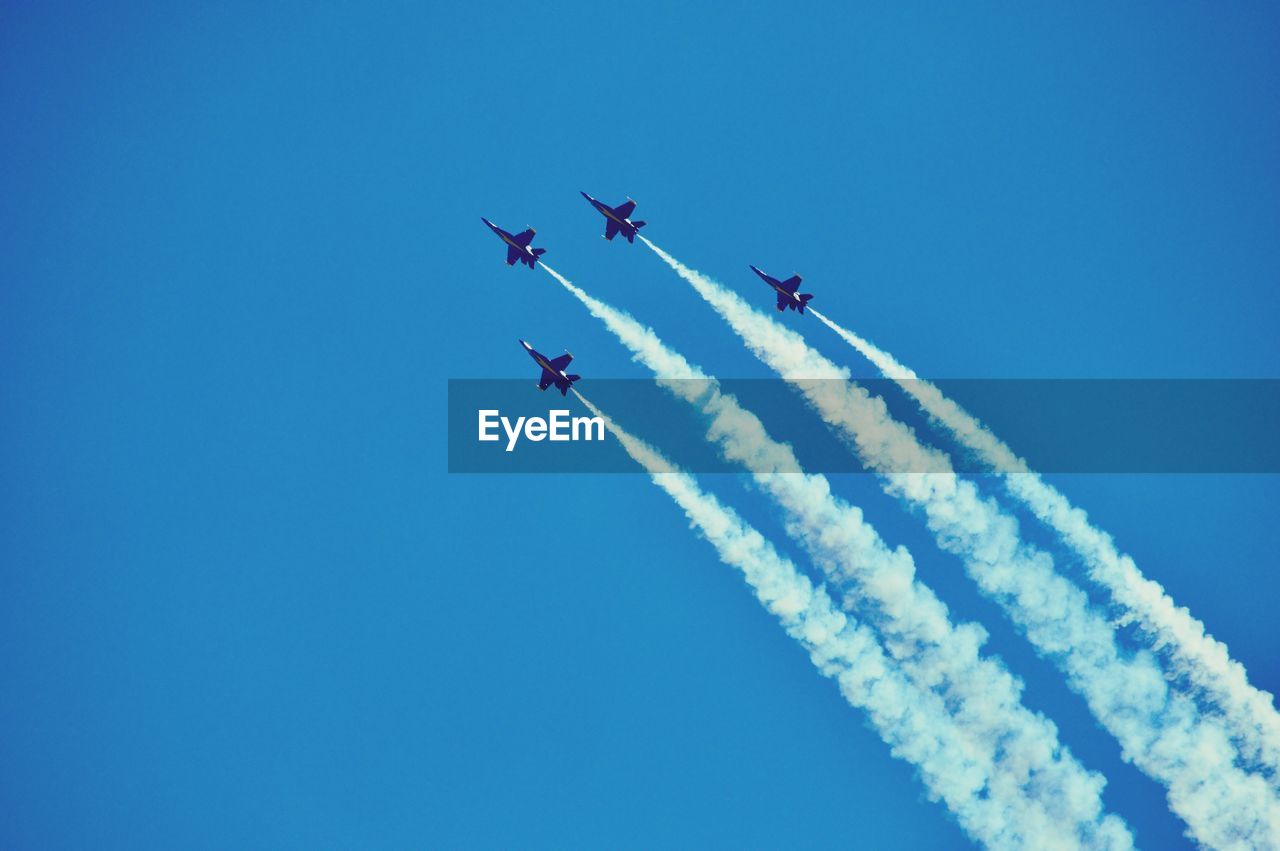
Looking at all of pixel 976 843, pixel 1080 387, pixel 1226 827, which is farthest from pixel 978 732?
pixel 1080 387

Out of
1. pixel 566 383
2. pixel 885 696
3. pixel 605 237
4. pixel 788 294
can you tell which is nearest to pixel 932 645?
pixel 885 696

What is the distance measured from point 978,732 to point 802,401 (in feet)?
59.0

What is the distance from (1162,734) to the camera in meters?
50.7

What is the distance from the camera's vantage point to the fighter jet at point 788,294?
5631cm

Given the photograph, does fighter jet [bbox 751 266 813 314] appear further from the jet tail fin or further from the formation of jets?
the jet tail fin

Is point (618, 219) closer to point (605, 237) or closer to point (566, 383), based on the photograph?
point (605, 237)

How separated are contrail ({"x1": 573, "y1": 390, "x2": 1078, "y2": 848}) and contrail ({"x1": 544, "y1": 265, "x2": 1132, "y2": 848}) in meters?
0.66

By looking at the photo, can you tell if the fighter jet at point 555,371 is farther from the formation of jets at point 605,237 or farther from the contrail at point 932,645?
the contrail at point 932,645

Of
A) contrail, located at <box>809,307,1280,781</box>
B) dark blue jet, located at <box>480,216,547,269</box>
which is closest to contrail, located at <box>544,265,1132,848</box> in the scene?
contrail, located at <box>809,307,1280,781</box>

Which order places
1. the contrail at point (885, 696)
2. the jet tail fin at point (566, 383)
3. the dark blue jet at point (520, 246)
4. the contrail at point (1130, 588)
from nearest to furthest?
the contrail at point (1130, 588) → the contrail at point (885, 696) → the jet tail fin at point (566, 383) → the dark blue jet at point (520, 246)

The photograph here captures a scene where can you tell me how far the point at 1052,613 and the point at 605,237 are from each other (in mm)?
28399

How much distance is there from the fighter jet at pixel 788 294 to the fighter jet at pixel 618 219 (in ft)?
22.5

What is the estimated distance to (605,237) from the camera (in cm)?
5803

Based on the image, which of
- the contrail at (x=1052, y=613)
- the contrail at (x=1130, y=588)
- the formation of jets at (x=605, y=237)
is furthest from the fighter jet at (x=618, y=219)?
the contrail at (x=1130, y=588)
